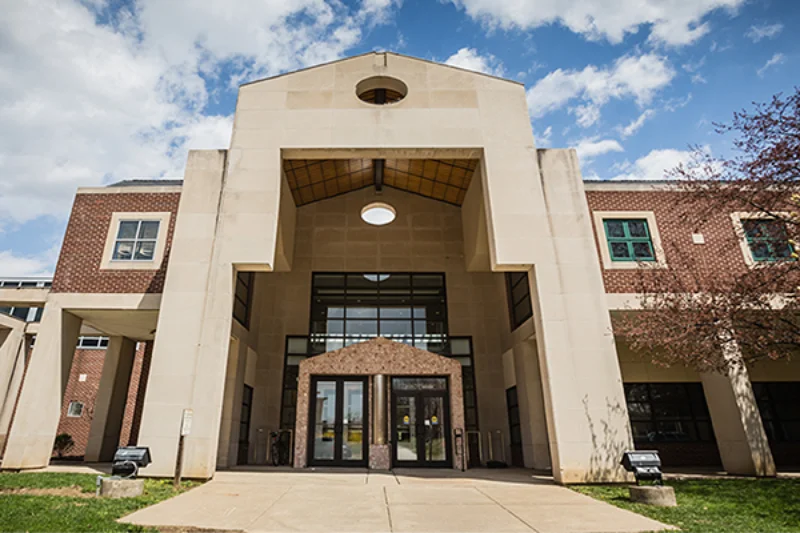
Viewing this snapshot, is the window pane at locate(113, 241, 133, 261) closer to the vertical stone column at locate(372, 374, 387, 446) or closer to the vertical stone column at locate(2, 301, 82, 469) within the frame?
the vertical stone column at locate(2, 301, 82, 469)

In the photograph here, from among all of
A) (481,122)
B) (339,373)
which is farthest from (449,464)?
(481,122)

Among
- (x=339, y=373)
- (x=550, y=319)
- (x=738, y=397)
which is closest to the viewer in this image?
(x=550, y=319)

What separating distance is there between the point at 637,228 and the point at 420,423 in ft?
30.3

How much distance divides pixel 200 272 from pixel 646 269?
12.4 meters

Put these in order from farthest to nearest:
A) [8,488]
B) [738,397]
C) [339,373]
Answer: [339,373] < [738,397] < [8,488]

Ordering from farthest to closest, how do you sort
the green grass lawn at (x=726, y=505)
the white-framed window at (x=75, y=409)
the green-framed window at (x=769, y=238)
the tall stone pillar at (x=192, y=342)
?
the white-framed window at (x=75, y=409)
the tall stone pillar at (x=192, y=342)
the green-framed window at (x=769, y=238)
the green grass lawn at (x=726, y=505)

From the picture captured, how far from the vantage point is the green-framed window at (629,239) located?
13828 mm

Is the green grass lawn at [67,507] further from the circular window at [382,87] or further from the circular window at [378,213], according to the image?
the circular window at [378,213]

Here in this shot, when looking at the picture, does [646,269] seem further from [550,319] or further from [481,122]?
[481,122]

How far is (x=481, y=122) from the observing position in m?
13.5

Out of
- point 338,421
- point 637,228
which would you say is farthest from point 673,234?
point 338,421

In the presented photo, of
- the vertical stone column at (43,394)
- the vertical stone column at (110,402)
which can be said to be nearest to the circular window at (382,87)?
the vertical stone column at (43,394)

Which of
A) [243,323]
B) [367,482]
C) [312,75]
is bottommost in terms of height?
[367,482]

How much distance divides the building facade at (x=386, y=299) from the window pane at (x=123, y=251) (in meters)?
0.05
